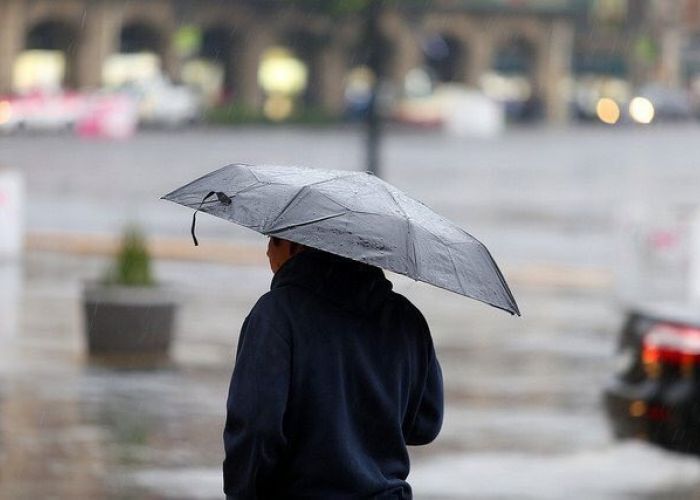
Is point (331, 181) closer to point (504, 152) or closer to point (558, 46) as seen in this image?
point (504, 152)

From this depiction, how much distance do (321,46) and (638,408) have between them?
69.3 m

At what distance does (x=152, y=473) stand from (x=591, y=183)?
31954 mm

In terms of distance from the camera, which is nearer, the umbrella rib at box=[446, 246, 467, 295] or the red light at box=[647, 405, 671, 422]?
the umbrella rib at box=[446, 246, 467, 295]

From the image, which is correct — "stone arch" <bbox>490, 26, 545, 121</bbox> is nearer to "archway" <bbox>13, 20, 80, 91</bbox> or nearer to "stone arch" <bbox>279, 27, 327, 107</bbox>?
"stone arch" <bbox>279, 27, 327, 107</bbox>

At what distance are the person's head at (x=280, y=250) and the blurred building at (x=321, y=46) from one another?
2004 inches

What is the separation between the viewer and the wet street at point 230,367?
9039 millimetres

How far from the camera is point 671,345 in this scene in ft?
32.4

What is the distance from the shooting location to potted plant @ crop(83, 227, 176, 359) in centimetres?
1258

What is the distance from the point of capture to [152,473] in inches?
349

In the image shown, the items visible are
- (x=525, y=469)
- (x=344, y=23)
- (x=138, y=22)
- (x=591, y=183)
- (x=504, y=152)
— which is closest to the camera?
(x=525, y=469)

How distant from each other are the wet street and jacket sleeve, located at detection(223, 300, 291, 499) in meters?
4.51

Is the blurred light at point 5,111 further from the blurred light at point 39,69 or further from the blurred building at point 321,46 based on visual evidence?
the blurred light at point 39,69

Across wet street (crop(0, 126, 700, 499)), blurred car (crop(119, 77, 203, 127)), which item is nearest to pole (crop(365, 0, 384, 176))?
wet street (crop(0, 126, 700, 499))

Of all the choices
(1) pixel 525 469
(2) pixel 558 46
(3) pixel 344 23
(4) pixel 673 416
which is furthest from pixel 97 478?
(2) pixel 558 46
